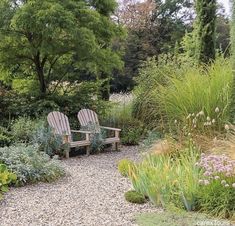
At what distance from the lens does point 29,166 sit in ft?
16.0

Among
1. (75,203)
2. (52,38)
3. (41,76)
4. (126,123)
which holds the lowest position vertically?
(75,203)

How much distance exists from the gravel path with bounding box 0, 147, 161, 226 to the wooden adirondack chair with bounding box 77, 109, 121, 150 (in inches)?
63.1

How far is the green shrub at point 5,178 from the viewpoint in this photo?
4.34 m

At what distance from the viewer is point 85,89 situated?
851 centimetres

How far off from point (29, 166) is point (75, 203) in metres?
1.10

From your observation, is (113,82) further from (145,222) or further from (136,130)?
(145,222)

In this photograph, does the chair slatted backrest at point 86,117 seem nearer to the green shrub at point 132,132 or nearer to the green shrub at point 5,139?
the green shrub at point 132,132

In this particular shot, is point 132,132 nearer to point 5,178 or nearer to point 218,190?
point 5,178

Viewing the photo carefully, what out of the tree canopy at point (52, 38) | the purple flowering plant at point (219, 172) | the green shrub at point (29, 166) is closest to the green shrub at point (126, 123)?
the tree canopy at point (52, 38)

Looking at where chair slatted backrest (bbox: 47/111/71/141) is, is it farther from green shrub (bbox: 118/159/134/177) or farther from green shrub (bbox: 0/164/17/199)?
green shrub (bbox: 0/164/17/199)

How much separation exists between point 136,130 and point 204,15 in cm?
372

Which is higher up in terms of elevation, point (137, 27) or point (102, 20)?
point (137, 27)

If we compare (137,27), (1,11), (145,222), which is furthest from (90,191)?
(137,27)

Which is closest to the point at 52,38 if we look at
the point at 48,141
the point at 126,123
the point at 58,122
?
the point at 58,122
